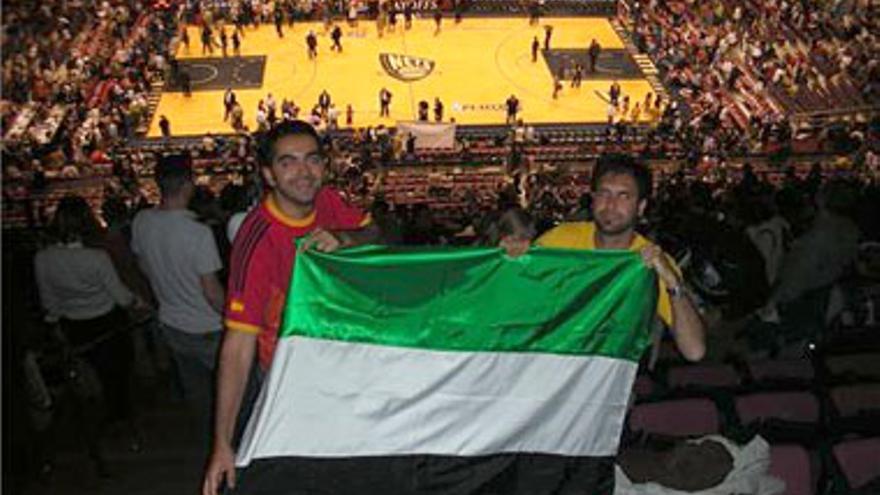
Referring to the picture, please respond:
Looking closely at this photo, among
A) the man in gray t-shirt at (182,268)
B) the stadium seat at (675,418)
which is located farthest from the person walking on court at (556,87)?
the stadium seat at (675,418)

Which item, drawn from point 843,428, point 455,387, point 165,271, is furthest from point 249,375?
point 843,428

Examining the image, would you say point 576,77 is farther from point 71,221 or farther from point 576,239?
point 576,239

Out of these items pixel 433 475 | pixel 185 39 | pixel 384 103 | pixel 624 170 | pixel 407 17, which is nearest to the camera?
pixel 433 475

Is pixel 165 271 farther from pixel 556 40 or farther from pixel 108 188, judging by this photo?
pixel 556 40

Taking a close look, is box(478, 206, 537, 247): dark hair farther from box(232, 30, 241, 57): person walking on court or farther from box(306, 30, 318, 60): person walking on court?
box(232, 30, 241, 57): person walking on court

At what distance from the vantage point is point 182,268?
5.71 meters

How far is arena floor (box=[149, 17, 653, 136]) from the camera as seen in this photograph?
31.0 metres

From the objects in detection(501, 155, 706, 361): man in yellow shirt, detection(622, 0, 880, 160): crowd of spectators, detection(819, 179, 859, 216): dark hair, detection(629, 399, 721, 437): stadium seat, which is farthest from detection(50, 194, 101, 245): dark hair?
detection(622, 0, 880, 160): crowd of spectators

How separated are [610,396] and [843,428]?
5.01 ft

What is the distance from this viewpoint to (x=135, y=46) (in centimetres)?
3388

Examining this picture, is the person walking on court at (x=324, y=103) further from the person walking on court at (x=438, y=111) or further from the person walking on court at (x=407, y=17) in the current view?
the person walking on court at (x=407, y=17)

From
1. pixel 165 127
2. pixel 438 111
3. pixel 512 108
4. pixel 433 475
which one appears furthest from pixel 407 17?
pixel 433 475

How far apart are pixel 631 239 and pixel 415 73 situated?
2905cm

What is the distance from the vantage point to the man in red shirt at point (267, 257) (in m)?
4.31
